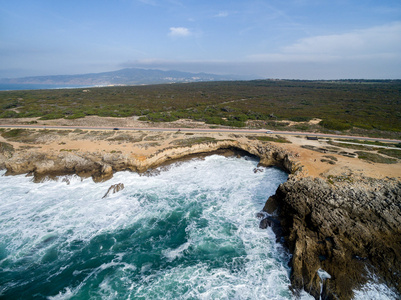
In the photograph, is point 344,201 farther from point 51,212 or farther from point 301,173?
point 51,212

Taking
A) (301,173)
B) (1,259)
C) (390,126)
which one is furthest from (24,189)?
(390,126)

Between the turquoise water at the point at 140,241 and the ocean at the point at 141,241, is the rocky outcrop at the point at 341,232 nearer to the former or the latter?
the ocean at the point at 141,241

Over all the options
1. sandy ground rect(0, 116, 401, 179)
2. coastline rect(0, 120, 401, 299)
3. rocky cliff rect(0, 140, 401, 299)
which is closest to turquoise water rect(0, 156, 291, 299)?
rocky cliff rect(0, 140, 401, 299)

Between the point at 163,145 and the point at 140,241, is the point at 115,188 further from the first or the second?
the point at 163,145

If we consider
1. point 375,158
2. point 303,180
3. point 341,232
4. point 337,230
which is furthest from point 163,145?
point 375,158

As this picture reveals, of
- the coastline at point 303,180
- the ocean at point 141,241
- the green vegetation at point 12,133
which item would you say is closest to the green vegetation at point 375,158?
the coastline at point 303,180
